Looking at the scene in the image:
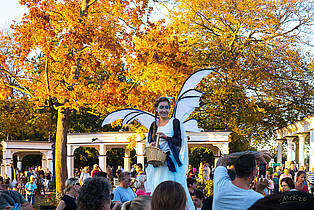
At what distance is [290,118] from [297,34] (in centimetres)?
558

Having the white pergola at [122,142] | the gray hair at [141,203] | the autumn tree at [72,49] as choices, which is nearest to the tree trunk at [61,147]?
the autumn tree at [72,49]

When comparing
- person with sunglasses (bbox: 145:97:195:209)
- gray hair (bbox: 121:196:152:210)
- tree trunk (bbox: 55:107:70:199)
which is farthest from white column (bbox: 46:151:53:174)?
gray hair (bbox: 121:196:152:210)

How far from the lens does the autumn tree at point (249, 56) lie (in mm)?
26781

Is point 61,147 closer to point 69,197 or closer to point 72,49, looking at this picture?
point 72,49

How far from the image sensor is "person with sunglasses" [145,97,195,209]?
7500 millimetres

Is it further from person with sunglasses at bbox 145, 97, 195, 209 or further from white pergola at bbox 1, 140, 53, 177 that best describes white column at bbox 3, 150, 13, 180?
person with sunglasses at bbox 145, 97, 195, 209

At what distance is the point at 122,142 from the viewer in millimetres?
34500

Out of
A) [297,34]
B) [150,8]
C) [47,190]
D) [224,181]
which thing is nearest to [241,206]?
[224,181]

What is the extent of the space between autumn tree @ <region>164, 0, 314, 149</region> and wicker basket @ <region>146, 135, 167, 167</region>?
62.8ft

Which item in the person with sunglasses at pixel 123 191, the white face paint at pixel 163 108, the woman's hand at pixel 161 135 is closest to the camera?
the woman's hand at pixel 161 135

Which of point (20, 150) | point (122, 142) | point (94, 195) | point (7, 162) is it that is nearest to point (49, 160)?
point (20, 150)

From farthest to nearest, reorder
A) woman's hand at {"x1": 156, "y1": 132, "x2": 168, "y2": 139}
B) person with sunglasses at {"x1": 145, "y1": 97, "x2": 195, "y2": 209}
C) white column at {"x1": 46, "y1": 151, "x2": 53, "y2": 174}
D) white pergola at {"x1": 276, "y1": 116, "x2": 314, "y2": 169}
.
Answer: white column at {"x1": 46, "y1": 151, "x2": 53, "y2": 174} < white pergola at {"x1": 276, "y1": 116, "x2": 314, "y2": 169} < person with sunglasses at {"x1": 145, "y1": 97, "x2": 195, "y2": 209} < woman's hand at {"x1": 156, "y1": 132, "x2": 168, "y2": 139}

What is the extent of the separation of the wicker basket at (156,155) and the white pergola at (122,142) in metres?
24.2

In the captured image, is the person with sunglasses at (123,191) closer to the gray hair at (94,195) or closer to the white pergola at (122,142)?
the gray hair at (94,195)
